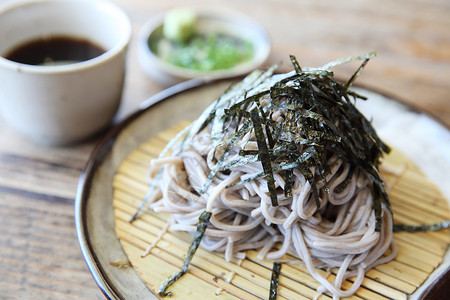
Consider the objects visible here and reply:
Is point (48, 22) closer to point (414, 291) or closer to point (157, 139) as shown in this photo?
point (157, 139)

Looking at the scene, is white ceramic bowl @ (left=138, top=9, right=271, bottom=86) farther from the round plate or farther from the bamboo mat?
the bamboo mat

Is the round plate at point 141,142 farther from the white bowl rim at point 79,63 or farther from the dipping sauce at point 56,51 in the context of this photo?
the dipping sauce at point 56,51

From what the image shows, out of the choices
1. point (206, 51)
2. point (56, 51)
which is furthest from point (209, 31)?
point (56, 51)

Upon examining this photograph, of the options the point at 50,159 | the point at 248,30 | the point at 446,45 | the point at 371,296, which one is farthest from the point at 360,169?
the point at 446,45

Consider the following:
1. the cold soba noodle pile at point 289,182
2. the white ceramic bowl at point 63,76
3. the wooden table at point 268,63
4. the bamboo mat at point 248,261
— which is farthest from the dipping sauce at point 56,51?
the cold soba noodle pile at point 289,182

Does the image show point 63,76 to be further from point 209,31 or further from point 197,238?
point 209,31

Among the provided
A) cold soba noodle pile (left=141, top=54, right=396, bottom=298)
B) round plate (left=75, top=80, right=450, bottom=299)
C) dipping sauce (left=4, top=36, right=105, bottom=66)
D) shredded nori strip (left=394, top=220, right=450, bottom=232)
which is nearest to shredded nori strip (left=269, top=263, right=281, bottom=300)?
cold soba noodle pile (left=141, top=54, right=396, bottom=298)
